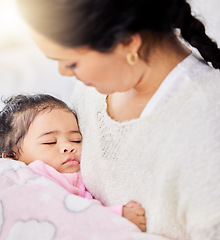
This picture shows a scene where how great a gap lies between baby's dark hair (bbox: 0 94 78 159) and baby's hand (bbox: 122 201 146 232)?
1.62ft

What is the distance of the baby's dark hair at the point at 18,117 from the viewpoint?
4.15ft

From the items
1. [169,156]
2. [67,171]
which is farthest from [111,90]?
[67,171]

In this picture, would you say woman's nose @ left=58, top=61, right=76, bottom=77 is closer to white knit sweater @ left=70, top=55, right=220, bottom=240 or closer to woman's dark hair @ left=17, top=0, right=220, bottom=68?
woman's dark hair @ left=17, top=0, right=220, bottom=68

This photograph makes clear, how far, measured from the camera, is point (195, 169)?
2.58 feet

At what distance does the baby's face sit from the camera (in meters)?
1.21

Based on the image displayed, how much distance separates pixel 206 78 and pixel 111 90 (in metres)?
0.21

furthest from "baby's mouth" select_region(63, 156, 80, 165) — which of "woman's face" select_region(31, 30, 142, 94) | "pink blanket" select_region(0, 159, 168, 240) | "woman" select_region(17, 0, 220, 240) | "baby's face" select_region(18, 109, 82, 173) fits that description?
"woman's face" select_region(31, 30, 142, 94)

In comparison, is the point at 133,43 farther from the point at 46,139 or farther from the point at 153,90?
the point at 46,139

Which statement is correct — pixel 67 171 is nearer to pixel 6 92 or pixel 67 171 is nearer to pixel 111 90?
pixel 111 90

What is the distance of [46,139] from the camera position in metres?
1.22

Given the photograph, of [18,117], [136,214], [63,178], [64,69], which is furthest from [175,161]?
[18,117]

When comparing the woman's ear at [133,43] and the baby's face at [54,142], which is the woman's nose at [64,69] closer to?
the woman's ear at [133,43]

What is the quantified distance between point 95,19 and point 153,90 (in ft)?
0.81

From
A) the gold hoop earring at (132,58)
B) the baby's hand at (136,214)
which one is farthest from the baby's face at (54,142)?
the gold hoop earring at (132,58)
